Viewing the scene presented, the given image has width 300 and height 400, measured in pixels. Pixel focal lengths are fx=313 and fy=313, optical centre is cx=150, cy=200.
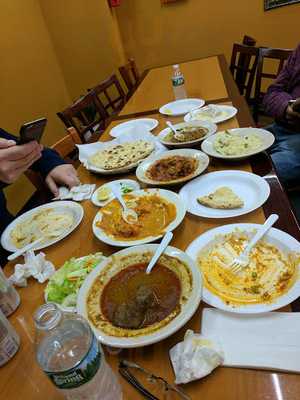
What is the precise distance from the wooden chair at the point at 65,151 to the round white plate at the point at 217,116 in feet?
2.46

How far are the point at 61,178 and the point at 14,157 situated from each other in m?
0.40

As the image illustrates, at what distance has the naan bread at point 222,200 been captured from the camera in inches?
42.4

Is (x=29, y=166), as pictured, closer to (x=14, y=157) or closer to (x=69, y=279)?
(x=14, y=157)

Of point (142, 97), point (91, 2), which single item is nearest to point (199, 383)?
point (142, 97)

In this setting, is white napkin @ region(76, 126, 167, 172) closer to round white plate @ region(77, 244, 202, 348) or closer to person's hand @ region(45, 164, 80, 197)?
person's hand @ region(45, 164, 80, 197)

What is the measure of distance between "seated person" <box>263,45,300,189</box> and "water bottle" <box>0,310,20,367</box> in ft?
5.08

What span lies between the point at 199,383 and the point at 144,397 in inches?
4.4

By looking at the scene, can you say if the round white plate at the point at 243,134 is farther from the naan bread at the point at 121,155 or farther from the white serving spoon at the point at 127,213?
the white serving spoon at the point at 127,213

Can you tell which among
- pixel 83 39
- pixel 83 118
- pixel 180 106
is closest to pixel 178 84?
pixel 180 106

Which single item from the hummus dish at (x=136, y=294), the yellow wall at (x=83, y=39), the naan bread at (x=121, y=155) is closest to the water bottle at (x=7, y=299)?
the hummus dish at (x=136, y=294)

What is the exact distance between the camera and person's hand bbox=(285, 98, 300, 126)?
1888 millimetres

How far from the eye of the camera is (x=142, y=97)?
2715 millimetres

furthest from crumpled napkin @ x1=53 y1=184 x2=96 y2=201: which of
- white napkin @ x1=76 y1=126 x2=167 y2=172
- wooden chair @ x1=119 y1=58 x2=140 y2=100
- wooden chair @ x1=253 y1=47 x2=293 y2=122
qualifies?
wooden chair @ x1=119 y1=58 x2=140 y2=100

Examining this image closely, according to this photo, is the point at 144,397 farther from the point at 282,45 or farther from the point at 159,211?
the point at 282,45
